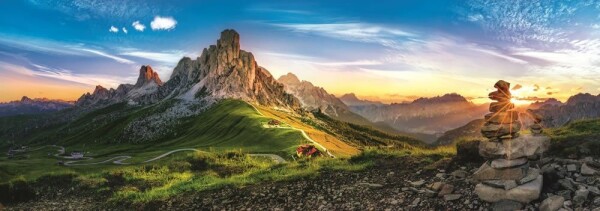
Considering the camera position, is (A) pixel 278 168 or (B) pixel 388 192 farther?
(A) pixel 278 168

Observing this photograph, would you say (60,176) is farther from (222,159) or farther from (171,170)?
(222,159)

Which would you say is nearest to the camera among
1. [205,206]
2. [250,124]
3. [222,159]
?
[205,206]

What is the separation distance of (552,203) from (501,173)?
2145mm

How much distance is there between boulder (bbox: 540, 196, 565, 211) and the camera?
1460 cm

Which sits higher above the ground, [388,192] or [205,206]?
[388,192]

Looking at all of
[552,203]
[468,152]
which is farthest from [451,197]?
[468,152]

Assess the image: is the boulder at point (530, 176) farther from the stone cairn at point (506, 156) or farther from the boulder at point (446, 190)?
the boulder at point (446, 190)

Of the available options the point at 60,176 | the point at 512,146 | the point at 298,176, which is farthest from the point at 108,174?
the point at 512,146

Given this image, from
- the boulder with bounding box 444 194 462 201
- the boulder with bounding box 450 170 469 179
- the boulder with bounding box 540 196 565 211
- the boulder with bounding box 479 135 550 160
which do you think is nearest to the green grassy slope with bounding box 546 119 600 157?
the boulder with bounding box 479 135 550 160

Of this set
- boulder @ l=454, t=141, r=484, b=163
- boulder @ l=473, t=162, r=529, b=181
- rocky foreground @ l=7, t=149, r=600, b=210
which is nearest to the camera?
rocky foreground @ l=7, t=149, r=600, b=210

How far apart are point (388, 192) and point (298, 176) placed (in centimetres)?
577

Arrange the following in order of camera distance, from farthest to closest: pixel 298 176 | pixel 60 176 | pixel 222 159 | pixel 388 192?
pixel 222 159 → pixel 60 176 → pixel 298 176 → pixel 388 192

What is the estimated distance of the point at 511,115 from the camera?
55.4 ft

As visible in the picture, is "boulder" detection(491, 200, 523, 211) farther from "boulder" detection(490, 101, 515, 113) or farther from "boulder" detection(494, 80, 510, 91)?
"boulder" detection(494, 80, 510, 91)
